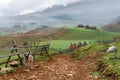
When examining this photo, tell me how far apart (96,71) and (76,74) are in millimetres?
2536

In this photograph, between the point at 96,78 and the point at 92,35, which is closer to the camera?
the point at 96,78

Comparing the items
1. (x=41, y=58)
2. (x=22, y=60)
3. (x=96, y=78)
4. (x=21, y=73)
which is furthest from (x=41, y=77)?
(x=41, y=58)

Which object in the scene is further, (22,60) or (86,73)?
(22,60)

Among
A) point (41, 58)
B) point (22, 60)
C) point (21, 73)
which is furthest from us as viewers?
point (41, 58)

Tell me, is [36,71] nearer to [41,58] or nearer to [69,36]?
[41,58]

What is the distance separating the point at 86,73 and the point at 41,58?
1303cm

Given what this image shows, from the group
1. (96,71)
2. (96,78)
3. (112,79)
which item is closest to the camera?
(112,79)

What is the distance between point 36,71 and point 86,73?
184 inches

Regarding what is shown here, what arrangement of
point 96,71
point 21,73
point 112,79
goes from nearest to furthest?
1. point 112,79
2. point 21,73
3. point 96,71

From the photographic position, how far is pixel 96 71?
30.7m

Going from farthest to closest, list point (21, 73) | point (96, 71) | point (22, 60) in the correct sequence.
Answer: point (22, 60) → point (96, 71) → point (21, 73)

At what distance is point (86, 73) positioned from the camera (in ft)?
98.5

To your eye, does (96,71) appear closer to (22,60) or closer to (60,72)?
(60,72)

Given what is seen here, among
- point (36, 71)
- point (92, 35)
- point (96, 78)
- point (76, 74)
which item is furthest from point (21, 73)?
point (92, 35)
